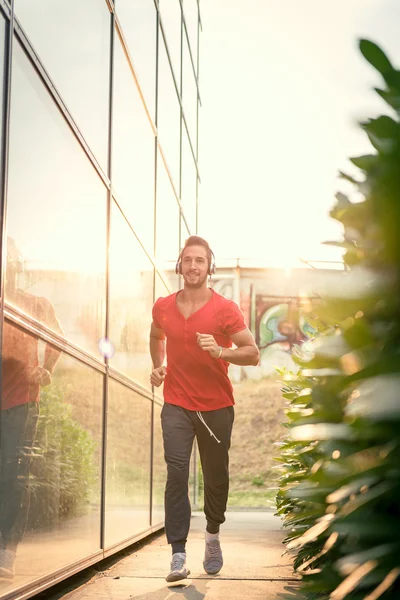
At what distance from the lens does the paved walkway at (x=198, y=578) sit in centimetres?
440

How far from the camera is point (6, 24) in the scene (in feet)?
11.2

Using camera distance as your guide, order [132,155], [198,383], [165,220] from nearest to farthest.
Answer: [198,383] < [132,155] < [165,220]

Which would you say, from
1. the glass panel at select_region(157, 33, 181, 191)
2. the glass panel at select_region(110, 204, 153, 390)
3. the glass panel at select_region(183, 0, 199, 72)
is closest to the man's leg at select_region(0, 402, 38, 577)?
the glass panel at select_region(110, 204, 153, 390)

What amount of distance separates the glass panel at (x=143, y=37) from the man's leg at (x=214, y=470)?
2974 millimetres

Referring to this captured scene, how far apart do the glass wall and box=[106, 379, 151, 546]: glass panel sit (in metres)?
0.02

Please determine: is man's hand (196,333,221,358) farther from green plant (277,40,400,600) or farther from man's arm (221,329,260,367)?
green plant (277,40,400,600)

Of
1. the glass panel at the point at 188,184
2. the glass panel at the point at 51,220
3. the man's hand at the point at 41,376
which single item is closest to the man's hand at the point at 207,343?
the glass panel at the point at 51,220

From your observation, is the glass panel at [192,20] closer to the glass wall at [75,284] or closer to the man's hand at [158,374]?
the glass wall at [75,284]

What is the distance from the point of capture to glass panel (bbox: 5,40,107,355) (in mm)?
3609

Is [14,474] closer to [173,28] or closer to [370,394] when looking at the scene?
[370,394]

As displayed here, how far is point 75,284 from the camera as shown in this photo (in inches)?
191

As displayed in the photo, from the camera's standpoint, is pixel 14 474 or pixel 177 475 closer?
pixel 14 474

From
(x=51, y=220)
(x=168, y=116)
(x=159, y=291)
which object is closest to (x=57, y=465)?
(x=51, y=220)

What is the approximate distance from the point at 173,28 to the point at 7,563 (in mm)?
8349
